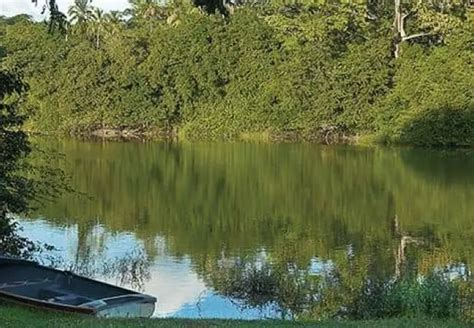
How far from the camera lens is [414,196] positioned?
24.8 m

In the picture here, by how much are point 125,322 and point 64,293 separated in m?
2.22

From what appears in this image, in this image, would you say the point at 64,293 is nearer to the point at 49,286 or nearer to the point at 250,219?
the point at 49,286

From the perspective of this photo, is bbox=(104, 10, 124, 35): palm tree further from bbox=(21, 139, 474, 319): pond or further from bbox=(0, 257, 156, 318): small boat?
bbox=(0, 257, 156, 318): small boat

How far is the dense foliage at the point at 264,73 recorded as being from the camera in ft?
145

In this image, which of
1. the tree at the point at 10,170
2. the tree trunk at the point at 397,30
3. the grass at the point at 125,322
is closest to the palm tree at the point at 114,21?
the tree trunk at the point at 397,30

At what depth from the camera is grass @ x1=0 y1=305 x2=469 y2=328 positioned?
24.3 feet

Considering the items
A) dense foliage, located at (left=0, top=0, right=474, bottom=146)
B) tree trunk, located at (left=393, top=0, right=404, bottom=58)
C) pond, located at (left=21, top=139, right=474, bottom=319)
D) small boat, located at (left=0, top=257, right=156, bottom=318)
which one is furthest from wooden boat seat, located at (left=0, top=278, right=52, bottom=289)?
tree trunk, located at (left=393, top=0, right=404, bottom=58)

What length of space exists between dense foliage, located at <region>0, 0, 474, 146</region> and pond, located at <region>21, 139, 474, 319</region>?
324 inches

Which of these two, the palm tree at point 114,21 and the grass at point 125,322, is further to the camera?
the palm tree at point 114,21

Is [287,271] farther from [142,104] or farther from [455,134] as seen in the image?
[142,104]

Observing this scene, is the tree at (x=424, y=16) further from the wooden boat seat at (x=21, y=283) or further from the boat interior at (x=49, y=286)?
the wooden boat seat at (x=21, y=283)

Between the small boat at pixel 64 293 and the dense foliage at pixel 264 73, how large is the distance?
3425 cm

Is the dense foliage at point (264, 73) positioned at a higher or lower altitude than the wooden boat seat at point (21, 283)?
higher

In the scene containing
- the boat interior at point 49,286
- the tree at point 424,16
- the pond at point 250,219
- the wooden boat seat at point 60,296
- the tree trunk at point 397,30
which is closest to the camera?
the wooden boat seat at point 60,296
